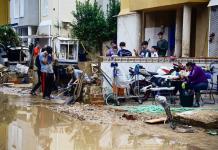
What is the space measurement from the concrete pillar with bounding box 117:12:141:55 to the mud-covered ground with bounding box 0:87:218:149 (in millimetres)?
8420

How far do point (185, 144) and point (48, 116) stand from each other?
4837 millimetres

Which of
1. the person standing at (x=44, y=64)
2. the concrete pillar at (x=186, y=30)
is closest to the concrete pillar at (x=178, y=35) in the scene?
the concrete pillar at (x=186, y=30)

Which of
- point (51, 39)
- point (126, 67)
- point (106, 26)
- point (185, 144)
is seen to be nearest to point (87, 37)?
point (106, 26)

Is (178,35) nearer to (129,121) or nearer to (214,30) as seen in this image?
(214,30)

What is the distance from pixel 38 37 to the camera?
3662 centimetres

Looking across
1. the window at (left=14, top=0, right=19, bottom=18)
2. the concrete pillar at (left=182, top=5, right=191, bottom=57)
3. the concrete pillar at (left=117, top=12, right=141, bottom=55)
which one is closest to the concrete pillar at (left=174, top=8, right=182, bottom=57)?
the concrete pillar at (left=182, top=5, right=191, bottom=57)

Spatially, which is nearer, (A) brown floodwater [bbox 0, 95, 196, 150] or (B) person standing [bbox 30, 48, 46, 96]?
(A) brown floodwater [bbox 0, 95, 196, 150]

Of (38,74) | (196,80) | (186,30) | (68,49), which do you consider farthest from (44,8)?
(196,80)

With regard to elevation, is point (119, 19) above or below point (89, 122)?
above

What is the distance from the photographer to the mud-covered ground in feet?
32.0

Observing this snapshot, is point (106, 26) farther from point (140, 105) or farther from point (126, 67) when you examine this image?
point (140, 105)

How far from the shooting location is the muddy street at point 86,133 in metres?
9.38

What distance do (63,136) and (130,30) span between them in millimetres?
15455

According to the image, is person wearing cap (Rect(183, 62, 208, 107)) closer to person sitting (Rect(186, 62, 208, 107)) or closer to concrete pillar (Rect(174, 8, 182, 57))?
person sitting (Rect(186, 62, 208, 107))
